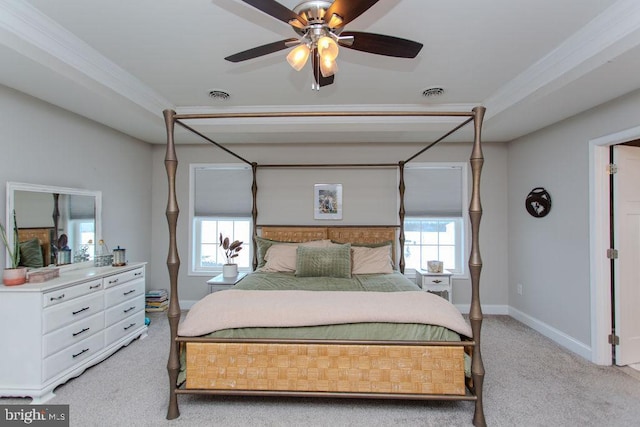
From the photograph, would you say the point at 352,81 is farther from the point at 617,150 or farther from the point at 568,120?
the point at 617,150

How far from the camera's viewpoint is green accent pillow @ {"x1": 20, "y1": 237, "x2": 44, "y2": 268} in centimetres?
254

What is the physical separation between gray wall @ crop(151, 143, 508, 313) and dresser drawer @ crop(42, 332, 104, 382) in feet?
5.22

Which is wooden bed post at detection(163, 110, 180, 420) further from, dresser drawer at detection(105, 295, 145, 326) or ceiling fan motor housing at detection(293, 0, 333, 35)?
dresser drawer at detection(105, 295, 145, 326)

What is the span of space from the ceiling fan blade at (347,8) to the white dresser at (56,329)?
108 inches

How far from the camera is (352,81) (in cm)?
281

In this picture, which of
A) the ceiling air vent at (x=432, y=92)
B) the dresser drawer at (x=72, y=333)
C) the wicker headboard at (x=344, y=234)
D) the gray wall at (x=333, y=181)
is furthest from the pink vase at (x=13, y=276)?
the ceiling air vent at (x=432, y=92)

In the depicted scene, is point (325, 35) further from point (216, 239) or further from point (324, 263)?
point (216, 239)

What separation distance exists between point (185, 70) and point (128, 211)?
221cm

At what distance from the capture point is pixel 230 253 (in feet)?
13.9

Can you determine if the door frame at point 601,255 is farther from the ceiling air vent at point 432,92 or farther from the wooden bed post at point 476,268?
the wooden bed post at point 476,268

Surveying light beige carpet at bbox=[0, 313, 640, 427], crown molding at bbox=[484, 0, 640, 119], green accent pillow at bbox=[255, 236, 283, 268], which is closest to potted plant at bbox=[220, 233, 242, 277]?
green accent pillow at bbox=[255, 236, 283, 268]

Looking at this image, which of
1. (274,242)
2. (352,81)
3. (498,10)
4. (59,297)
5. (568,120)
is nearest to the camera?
(498,10)

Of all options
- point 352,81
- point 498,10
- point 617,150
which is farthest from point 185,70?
point 617,150

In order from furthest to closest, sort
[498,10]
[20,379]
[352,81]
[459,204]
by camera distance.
A: [459,204] < [352,81] < [20,379] < [498,10]
